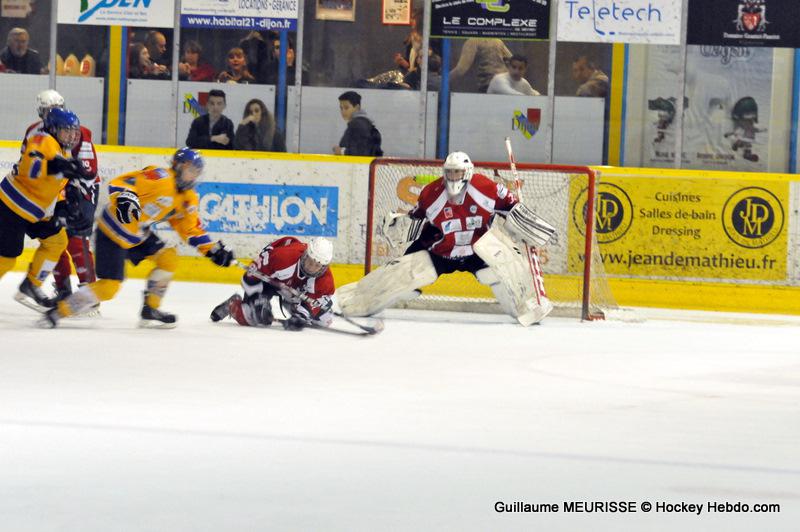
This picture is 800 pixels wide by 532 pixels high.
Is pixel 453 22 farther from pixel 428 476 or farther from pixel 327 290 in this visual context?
pixel 428 476

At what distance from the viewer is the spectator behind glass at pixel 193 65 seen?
31.0 feet

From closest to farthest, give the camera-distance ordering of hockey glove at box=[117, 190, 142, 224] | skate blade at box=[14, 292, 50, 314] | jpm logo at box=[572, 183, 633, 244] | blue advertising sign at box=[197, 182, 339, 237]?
hockey glove at box=[117, 190, 142, 224] → skate blade at box=[14, 292, 50, 314] → jpm logo at box=[572, 183, 633, 244] → blue advertising sign at box=[197, 182, 339, 237]

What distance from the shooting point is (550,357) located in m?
6.07

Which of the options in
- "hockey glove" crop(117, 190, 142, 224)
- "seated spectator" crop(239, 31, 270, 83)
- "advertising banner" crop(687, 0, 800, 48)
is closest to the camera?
"hockey glove" crop(117, 190, 142, 224)

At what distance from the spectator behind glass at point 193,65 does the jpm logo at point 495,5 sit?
186 centimetres

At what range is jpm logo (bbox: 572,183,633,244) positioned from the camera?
8.65 meters

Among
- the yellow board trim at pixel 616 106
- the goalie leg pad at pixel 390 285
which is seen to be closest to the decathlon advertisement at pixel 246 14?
the yellow board trim at pixel 616 106

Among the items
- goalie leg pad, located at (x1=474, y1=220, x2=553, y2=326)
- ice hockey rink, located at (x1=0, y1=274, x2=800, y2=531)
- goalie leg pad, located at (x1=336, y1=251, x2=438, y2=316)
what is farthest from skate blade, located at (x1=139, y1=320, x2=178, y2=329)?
goalie leg pad, located at (x1=474, y1=220, x2=553, y2=326)

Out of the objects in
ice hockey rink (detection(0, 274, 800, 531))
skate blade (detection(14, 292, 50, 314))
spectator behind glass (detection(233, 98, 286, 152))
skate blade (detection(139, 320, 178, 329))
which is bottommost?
ice hockey rink (detection(0, 274, 800, 531))

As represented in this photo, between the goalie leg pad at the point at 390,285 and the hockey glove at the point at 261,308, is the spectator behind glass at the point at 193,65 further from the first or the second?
the hockey glove at the point at 261,308

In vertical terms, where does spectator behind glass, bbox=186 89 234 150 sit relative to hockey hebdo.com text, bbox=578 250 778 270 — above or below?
above

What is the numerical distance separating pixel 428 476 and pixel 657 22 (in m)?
6.14

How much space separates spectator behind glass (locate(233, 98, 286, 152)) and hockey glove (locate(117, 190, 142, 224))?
3.10 m

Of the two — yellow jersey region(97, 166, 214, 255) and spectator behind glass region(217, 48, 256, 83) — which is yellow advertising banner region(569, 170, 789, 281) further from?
yellow jersey region(97, 166, 214, 255)
